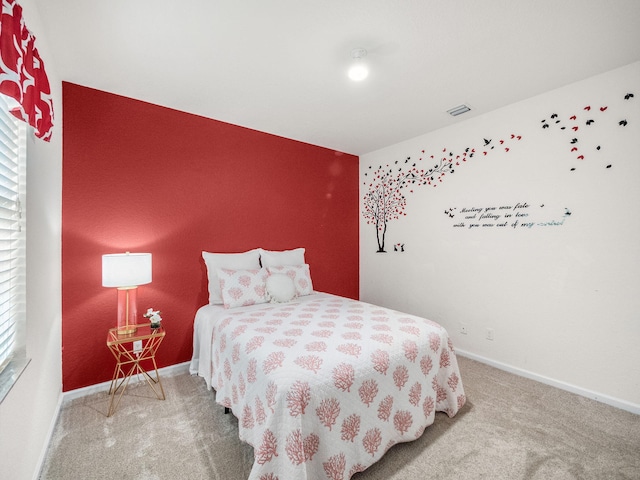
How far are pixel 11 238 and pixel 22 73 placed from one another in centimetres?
72

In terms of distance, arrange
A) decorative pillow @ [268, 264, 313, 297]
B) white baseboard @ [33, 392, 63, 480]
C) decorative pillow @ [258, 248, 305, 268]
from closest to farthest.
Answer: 1. white baseboard @ [33, 392, 63, 480]
2. decorative pillow @ [268, 264, 313, 297]
3. decorative pillow @ [258, 248, 305, 268]

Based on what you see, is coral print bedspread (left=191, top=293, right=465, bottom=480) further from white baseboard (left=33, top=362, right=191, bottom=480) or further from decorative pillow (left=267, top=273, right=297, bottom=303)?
white baseboard (left=33, top=362, right=191, bottom=480)

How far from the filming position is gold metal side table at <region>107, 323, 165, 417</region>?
7.01 ft

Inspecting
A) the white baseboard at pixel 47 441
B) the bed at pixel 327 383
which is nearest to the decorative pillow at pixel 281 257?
the bed at pixel 327 383

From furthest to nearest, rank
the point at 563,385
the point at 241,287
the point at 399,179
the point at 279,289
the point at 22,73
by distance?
the point at 399,179
the point at 279,289
the point at 241,287
the point at 563,385
the point at 22,73

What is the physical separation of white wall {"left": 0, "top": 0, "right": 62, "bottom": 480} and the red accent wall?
0.14m

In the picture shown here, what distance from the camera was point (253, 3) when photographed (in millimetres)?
1573

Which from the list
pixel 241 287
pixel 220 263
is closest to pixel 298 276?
pixel 241 287

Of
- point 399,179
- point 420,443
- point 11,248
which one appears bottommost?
point 420,443

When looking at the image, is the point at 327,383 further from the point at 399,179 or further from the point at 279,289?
the point at 399,179

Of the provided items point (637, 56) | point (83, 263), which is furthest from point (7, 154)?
point (637, 56)

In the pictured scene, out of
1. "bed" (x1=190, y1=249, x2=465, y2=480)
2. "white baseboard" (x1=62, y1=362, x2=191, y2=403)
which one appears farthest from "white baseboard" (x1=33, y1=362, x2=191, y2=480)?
"bed" (x1=190, y1=249, x2=465, y2=480)

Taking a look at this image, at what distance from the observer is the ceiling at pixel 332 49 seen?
1.62 metres

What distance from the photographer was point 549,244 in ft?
8.25
